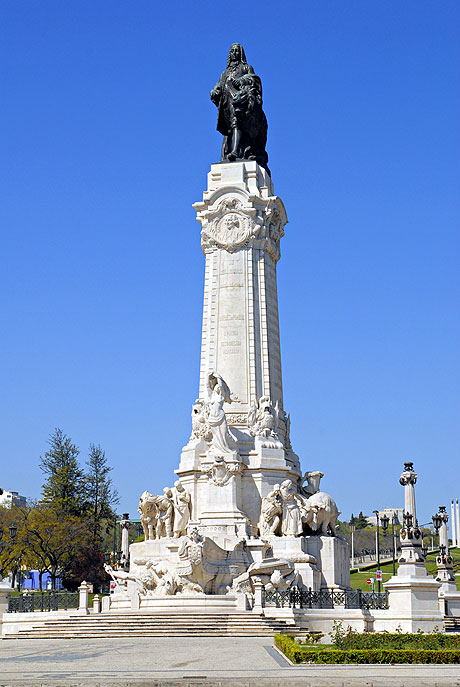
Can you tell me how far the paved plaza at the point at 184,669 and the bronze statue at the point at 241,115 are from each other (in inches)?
1047

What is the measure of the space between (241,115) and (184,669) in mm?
32772

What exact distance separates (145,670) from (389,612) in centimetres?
1641

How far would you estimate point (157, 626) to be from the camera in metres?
29.8

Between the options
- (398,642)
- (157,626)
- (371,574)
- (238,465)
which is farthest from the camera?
(371,574)

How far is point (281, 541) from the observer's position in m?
37.2

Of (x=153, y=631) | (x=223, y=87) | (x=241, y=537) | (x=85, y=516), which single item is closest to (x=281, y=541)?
(x=241, y=537)

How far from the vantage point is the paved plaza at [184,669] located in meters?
15.6

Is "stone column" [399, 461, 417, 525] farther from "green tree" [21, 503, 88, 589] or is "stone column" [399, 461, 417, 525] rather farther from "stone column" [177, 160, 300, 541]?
"green tree" [21, 503, 88, 589]

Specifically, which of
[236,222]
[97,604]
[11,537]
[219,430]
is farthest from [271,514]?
[236,222]

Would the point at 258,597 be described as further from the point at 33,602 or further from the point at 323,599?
the point at 33,602

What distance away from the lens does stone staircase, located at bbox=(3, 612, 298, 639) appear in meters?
29.2

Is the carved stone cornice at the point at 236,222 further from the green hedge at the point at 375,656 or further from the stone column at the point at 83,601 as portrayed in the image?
the green hedge at the point at 375,656

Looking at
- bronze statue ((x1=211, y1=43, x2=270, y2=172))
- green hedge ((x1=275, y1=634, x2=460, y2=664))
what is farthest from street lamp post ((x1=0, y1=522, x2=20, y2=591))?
green hedge ((x1=275, y1=634, x2=460, y2=664))

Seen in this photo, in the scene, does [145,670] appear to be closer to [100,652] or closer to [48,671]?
[48,671]
